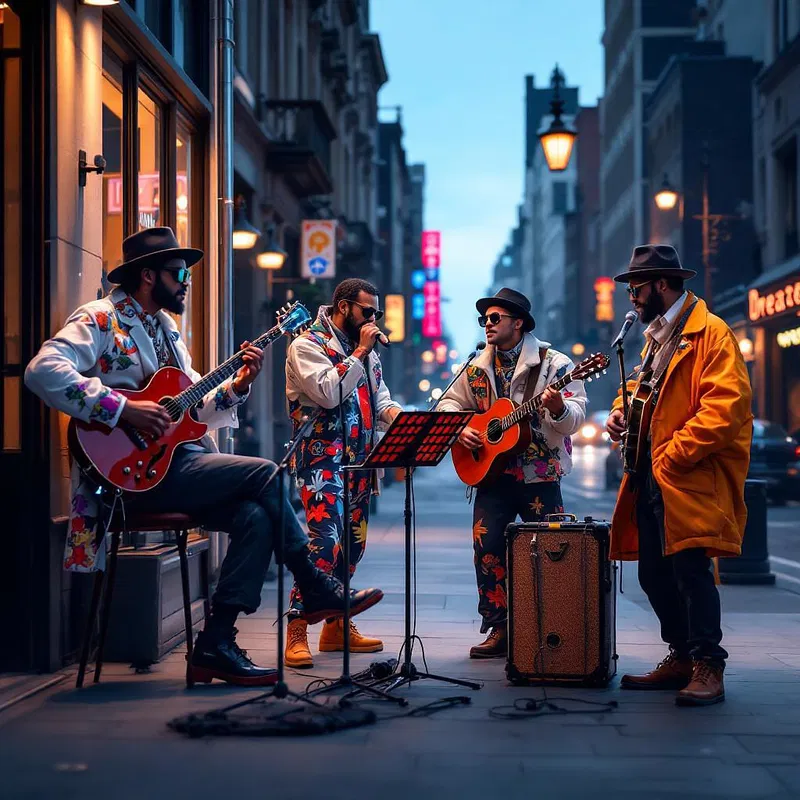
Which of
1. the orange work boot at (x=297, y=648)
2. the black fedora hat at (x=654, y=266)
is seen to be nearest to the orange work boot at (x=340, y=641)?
the orange work boot at (x=297, y=648)

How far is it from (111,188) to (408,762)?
504 centimetres

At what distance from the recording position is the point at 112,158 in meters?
9.12

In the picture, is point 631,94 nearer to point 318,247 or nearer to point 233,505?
point 318,247

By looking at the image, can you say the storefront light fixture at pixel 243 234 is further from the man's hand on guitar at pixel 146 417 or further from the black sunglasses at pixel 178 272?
the man's hand on guitar at pixel 146 417

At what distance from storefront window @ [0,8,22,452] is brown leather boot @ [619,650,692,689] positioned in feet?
11.3

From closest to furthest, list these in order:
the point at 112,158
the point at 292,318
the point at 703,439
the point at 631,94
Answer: the point at 703,439 < the point at 292,318 < the point at 112,158 < the point at 631,94

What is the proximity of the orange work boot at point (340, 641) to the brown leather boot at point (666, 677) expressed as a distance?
169 centimetres

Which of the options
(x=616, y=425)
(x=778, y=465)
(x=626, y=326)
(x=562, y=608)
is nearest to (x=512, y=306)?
(x=616, y=425)

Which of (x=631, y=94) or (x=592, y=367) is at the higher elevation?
(x=631, y=94)

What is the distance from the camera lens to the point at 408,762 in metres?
5.19

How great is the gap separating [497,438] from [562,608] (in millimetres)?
1190

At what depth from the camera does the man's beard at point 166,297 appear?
7.00 meters

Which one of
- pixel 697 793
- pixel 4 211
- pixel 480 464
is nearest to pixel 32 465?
pixel 4 211

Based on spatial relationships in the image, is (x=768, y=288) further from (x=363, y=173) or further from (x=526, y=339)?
(x=526, y=339)
